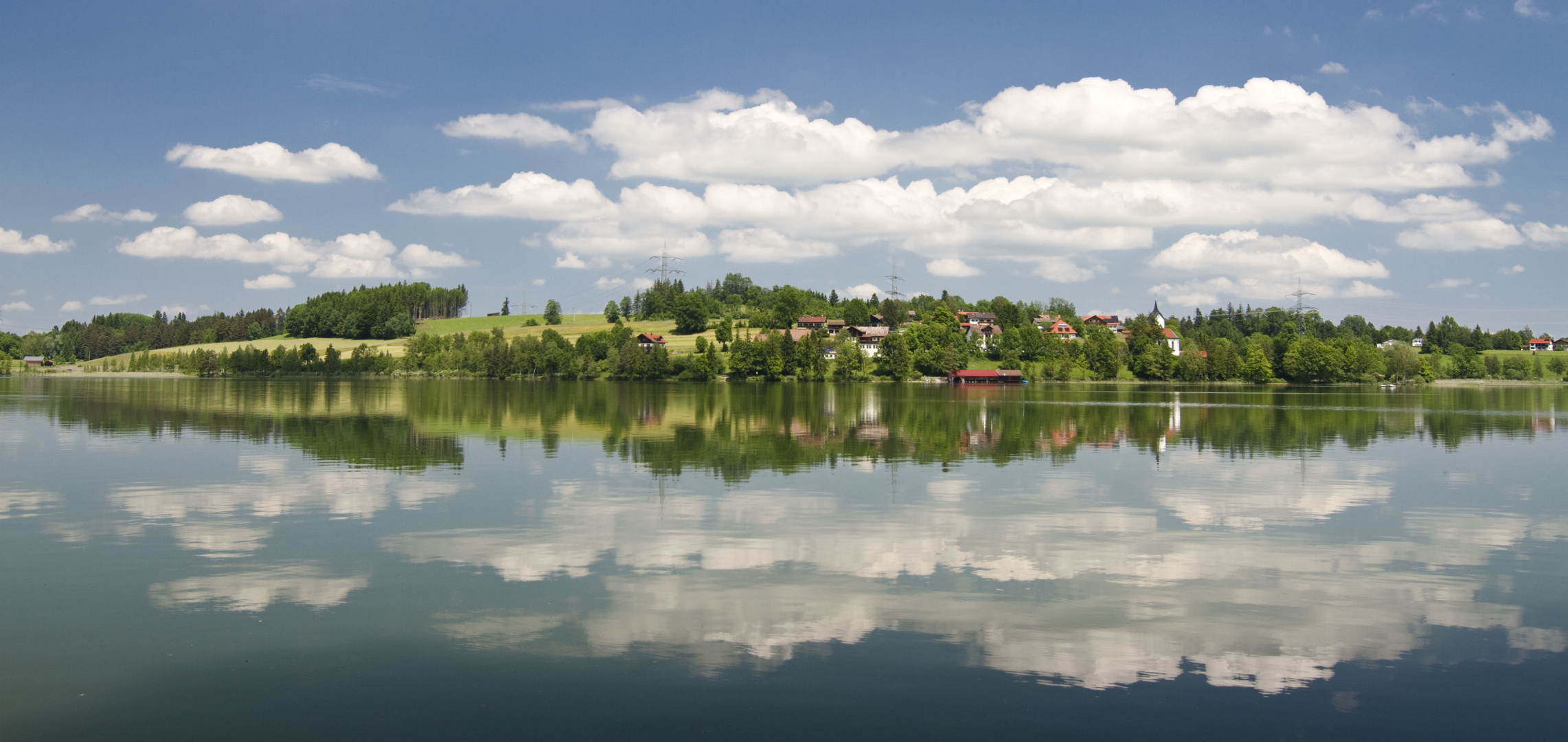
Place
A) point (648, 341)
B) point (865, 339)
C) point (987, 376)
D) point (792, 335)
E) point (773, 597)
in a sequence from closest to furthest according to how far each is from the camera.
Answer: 1. point (773, 597)
2. point (987, 376)
3. point (792, 335)
4. point (648, 341)
5. point (865, 339)

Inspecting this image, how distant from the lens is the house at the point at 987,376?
162625 millimetres

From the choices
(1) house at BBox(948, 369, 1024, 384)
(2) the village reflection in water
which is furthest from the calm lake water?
(1) house at BBox(948, 369, 1024, 384)

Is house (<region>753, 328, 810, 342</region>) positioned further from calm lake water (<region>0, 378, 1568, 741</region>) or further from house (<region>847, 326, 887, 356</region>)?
calm lake water (<region>0, 378, 1568, 741</region>)

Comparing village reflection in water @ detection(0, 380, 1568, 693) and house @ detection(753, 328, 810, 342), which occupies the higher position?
house @ detection(753, 328, 810, 342)

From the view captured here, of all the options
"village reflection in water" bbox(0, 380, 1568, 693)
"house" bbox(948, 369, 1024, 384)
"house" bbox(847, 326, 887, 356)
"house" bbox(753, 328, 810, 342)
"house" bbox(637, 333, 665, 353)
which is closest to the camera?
"village reflection in water" bbox(0, 380, 1568, 693)

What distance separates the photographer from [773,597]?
50.8 feet

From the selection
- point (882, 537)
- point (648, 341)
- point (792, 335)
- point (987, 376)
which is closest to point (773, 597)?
point (882, 537)

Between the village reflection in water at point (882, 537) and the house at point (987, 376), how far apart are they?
375ft

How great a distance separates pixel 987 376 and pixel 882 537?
481 feet

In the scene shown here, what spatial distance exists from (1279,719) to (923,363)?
15662 cm

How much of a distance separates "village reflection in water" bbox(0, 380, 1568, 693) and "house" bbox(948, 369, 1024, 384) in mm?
114388

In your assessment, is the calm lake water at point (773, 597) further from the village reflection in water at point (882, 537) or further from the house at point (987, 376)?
the house at point (987, 376)

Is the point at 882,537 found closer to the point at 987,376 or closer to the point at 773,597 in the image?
the point at 773,597

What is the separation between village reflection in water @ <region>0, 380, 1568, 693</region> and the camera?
Result: 1368 centimetres
